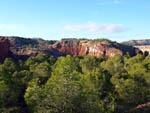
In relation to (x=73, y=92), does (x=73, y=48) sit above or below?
above

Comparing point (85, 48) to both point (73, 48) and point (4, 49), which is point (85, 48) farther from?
point (4, 49)

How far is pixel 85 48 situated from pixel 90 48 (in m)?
5.74

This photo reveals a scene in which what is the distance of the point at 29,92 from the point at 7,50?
73.3 m

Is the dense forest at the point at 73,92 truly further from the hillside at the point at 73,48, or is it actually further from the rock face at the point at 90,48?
the rock face at the point at 90,48

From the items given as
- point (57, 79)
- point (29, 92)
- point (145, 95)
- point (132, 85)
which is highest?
point (57, 79)

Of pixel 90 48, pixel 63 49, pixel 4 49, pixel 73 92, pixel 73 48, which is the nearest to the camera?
pixel 73 92

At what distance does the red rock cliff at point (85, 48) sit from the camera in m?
111

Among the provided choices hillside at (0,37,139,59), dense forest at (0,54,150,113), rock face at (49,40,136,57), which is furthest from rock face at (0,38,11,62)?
rock face at (49,40,136,57)

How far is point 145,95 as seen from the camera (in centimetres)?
3553

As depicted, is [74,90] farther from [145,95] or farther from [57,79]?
[145,95]

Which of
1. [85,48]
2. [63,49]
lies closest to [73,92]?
[85,48]

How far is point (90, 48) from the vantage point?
12025cm

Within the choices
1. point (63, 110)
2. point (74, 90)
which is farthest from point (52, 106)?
point (74, 90)

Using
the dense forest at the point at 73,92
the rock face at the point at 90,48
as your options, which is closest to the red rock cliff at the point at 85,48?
the rock face at the point at 90,48
